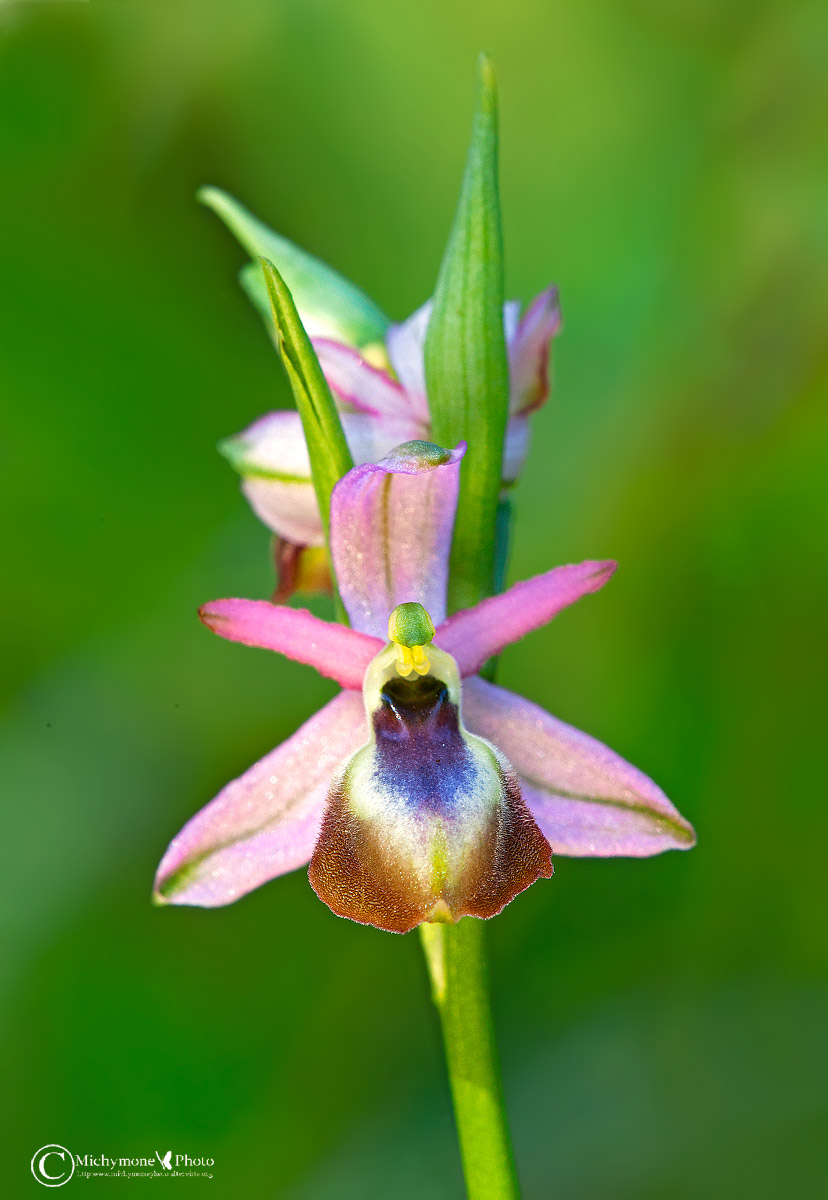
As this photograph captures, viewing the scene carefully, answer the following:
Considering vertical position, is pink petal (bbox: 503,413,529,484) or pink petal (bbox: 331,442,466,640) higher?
pink petal (bbox: 503,413,529,484)

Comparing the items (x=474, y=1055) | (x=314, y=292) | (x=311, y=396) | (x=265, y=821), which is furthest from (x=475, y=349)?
(x=474, y=1055)

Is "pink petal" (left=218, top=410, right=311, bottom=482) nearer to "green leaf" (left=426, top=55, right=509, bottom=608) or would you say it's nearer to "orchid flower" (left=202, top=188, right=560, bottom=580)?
"orchid flower" (left=202, top=188, right=560, bottom=580)

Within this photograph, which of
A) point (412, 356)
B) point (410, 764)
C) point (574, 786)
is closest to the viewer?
point (410, 764)

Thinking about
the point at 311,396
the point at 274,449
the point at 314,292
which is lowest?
the point at 311,396

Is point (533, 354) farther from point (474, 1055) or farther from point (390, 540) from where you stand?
point (474, 1055)

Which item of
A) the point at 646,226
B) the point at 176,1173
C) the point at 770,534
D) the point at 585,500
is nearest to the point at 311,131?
the point at 646,226

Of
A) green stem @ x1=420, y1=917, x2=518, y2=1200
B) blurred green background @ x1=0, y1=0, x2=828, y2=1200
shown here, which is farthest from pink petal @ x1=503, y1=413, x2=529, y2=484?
blurred green background @ x1=0, y1=0, x2=828, y2=1200

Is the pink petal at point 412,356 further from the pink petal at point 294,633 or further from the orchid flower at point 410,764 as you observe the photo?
the pink petal at point 294,633
